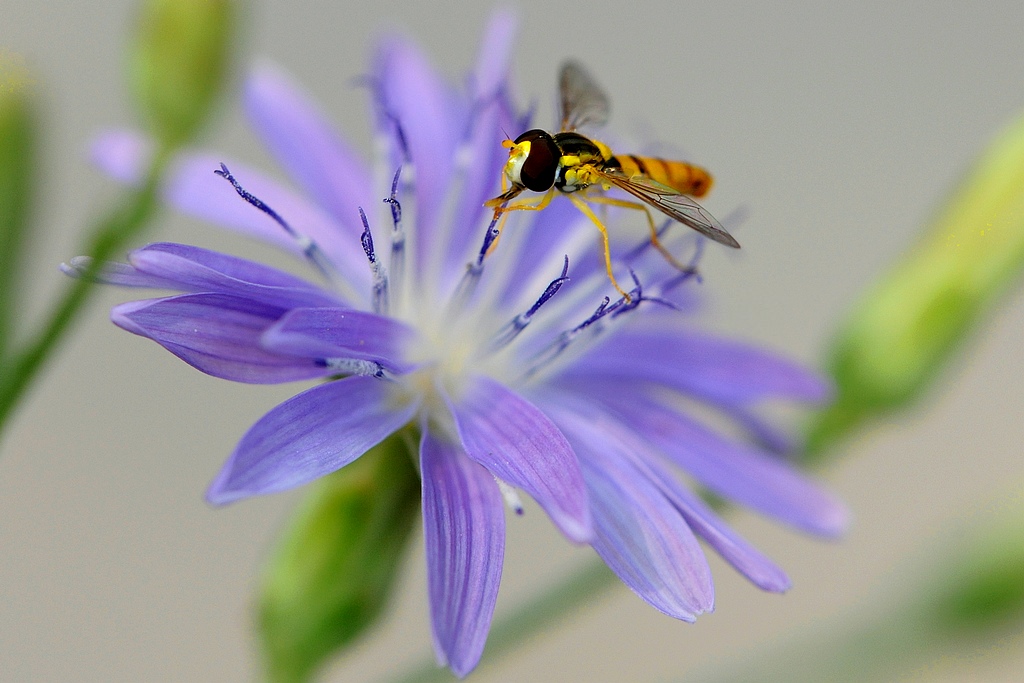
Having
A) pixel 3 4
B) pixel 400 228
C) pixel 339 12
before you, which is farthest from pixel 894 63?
pixel 400 228

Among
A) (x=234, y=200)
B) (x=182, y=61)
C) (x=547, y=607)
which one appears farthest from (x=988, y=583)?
(x=182, y=61)

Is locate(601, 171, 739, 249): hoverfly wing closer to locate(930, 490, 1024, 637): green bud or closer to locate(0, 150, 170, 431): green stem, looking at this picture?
locate(0, 150, 170, 431): green stem

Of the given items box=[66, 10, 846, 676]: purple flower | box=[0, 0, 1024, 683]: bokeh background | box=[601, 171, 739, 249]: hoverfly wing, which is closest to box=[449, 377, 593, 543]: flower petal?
box=[66, 10, 846, 676]: purple flower

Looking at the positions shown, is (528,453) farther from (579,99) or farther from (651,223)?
(579,99)

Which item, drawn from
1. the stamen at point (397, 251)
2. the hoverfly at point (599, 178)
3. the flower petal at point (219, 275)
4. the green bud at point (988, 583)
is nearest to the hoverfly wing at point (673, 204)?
the hoverfly at point (599, 178)

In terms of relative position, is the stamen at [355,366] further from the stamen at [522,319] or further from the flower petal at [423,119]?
the flower petal at [423,119]
